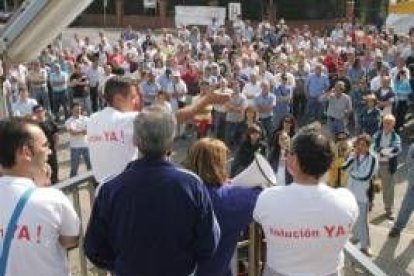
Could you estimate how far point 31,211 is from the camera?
3.24 m

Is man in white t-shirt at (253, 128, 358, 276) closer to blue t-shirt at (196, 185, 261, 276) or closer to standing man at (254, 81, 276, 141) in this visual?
blue t-shirt at (196, 185, 261, 276)

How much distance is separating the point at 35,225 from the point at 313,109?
44.9 feet

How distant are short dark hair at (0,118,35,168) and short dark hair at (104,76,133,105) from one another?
1.50 meters

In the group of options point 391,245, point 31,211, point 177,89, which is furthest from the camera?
point 177,89

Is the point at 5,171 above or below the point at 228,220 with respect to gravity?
above

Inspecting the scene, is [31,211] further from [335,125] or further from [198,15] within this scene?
[198,15]

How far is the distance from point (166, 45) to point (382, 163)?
12.0 meters

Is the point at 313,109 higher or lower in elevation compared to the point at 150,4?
lower

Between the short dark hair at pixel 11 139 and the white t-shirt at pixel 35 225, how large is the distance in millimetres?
85

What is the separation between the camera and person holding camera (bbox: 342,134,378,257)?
31.4 ft

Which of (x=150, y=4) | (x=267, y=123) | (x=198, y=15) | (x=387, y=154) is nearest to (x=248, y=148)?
(x=387, y=154)

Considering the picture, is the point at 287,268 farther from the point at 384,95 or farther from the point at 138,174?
the point at 384,95

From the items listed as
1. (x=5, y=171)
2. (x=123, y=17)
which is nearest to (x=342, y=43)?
(x=123, y=17)

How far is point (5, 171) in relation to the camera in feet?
11.0
